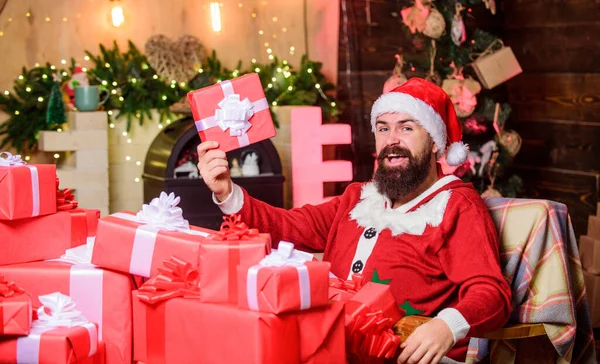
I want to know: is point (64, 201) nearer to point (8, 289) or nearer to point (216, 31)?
point (8, 289)

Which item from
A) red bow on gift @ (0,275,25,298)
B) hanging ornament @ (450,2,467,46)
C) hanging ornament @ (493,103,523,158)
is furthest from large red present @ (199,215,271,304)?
hanging ornament @ (493,103,523,158)

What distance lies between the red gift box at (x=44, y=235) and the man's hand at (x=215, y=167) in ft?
1.10

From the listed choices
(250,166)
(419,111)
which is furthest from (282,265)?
(250,166)

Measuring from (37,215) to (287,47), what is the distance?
391 cm

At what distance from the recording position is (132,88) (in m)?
4.99

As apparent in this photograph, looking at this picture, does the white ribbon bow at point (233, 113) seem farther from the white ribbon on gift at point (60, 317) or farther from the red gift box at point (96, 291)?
the white ribbon on gift at point (60, 317)

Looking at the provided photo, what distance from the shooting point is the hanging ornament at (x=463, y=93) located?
16.1 ft

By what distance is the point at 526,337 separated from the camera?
8.00 ft

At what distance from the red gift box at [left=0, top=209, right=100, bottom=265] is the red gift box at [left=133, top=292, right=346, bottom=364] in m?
0.43

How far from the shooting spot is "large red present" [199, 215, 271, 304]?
1.64m

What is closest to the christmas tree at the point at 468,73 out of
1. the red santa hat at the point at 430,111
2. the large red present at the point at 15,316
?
the red santa hat at the point at 430,111

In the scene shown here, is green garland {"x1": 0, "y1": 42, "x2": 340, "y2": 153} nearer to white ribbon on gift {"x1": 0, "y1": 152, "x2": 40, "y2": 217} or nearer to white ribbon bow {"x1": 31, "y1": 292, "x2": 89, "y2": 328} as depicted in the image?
white ribbon on gift {"x1": 0, "y1": 152, "x2": 40, "y2": 217}

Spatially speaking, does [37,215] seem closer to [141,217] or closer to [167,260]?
[141,217]

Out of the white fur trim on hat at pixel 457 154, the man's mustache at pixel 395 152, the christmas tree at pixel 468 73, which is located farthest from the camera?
the christmas tree at pixel 468 73
